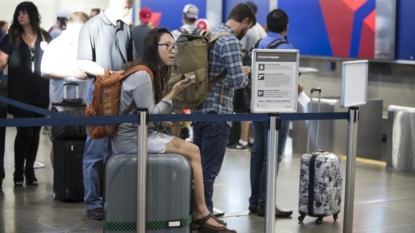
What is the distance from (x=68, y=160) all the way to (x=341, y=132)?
433 centimetres

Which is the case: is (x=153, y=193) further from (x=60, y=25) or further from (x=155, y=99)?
(x=60, y=25)

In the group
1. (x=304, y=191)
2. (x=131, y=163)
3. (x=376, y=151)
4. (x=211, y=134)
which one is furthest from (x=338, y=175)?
(x=376, y=151)

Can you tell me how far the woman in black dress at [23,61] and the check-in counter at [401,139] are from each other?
13.3 feet

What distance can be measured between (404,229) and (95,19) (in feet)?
9.74

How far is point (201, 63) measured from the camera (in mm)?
5930

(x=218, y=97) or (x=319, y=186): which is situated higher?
(x=218, y=97)

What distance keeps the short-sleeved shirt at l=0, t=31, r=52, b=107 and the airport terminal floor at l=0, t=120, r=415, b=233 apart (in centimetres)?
90

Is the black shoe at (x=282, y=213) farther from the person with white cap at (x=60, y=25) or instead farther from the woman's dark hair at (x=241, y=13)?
the person with white cap at (x=60, y=25)

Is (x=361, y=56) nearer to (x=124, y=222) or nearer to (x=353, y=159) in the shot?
(x=353, y=159)

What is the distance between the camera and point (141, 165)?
505cm

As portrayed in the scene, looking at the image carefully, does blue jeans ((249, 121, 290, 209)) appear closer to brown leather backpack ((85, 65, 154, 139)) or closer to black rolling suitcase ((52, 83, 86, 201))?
brown leather backpack ((85, 65, 154, 139))

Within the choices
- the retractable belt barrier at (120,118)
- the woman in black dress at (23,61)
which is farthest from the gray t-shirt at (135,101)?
the woman in black dress at (23,61)

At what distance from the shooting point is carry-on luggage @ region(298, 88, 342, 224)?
6.26 meters

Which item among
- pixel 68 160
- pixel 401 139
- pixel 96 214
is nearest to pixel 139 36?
pixel 401 139
